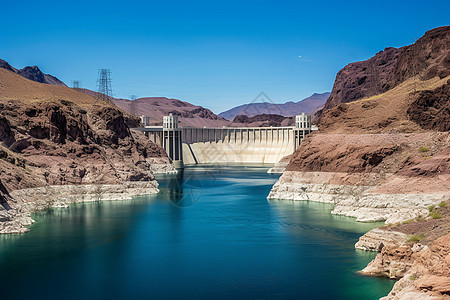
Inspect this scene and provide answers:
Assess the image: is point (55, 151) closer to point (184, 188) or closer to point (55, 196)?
point (55, 196)

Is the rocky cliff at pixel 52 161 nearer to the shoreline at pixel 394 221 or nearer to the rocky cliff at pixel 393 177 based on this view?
the shoreline at pixel 394 221

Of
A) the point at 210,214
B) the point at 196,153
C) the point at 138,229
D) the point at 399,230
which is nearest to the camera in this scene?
the point at 399,230

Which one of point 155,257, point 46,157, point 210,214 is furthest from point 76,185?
point 155,257

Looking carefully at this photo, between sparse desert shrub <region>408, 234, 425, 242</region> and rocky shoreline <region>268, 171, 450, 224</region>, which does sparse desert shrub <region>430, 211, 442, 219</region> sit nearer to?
rocky shoreline <region>268, 171, 450, 224</region>

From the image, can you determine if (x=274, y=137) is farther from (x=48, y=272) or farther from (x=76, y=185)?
(x=48, y=272)

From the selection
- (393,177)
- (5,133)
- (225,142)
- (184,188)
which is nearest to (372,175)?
(393,177)

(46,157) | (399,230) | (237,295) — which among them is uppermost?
(46,157)
